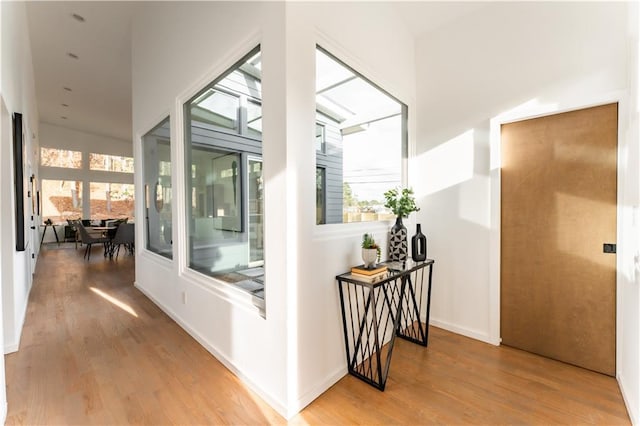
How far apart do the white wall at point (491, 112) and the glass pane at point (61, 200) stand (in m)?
11.8

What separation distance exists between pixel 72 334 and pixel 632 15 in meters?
5.20

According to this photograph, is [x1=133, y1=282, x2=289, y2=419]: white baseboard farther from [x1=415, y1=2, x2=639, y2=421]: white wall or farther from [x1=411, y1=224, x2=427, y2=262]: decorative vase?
[x1=415, y1=2, x2=639, y2=421]: white wall

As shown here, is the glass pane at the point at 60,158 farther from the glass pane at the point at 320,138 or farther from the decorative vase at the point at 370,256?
A: the decorative vase at the point at 370,256

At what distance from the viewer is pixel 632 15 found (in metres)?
1.92

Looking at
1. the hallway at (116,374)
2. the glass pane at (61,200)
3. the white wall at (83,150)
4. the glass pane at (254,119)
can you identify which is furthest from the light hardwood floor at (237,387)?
the white wall at (83,150)

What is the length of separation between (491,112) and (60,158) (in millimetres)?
12572

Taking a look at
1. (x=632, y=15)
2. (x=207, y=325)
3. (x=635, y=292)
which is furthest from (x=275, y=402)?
(x=632, y=15)

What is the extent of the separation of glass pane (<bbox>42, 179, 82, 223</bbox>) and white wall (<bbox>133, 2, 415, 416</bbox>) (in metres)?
10.1

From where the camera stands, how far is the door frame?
6.66 feet

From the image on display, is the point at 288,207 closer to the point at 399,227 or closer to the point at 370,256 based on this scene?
the point at 370,256

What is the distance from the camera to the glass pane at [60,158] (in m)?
9.44

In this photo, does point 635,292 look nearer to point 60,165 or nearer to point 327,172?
point 327,172

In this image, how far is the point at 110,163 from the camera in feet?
35.6

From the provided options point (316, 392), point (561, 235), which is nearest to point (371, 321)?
point (316, 392)
